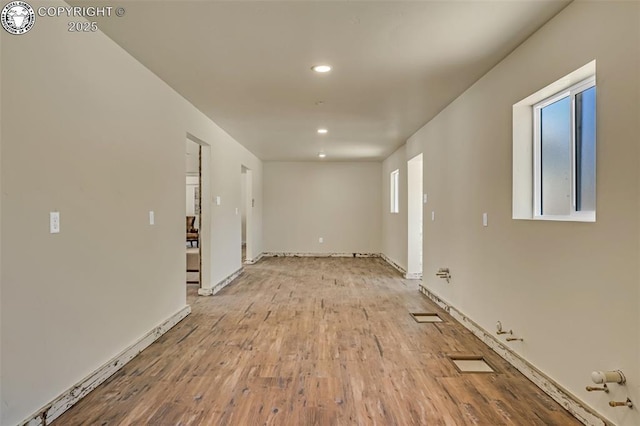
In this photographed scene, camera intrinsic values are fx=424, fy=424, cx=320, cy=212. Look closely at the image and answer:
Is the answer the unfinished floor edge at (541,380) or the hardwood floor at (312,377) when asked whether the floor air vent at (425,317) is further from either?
the unfinished floor edge at (541,380)

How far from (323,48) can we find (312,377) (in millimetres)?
2211

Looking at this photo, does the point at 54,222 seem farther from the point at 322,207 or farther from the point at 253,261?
the point at 322,207

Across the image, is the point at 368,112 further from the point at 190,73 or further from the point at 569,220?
the point at 569,220

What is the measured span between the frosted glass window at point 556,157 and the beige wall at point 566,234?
7.8 inches

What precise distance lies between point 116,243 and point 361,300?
3.10 meters

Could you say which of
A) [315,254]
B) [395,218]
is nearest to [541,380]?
[395,218]

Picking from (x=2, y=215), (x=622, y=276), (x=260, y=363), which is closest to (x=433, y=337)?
(x=260, y=363)

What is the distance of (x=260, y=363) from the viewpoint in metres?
3.01

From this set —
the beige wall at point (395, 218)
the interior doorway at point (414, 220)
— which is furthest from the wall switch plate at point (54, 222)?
the beige wall at point (395, 218)

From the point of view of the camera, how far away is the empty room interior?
1.98 metres

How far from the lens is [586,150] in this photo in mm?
2383

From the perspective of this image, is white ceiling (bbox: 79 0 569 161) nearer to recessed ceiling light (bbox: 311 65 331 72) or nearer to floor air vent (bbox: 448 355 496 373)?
recessed ceiling light (bbox: 311 65 331 72)

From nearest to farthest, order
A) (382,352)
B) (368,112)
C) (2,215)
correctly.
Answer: (2,215) → (382,352) → (368,112)

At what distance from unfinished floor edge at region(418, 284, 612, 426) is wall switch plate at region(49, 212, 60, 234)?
2860 millimetres
